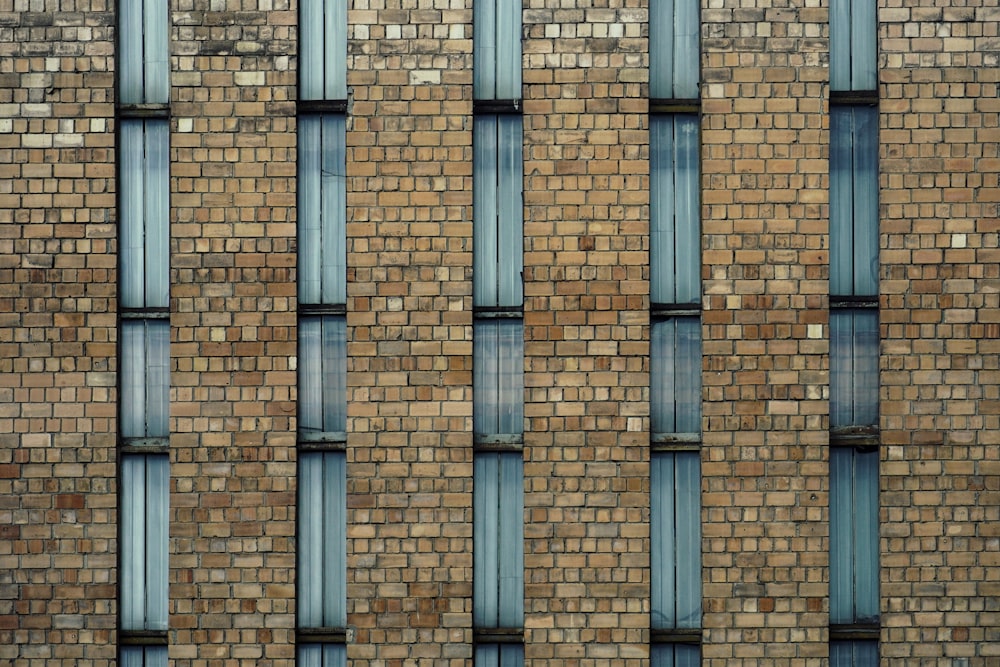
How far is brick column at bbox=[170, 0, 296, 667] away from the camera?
5.90 meters

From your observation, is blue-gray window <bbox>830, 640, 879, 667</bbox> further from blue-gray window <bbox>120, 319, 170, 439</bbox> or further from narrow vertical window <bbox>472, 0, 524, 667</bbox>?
blue-gray window <bbox>120, 319, 170, 439</bbox>

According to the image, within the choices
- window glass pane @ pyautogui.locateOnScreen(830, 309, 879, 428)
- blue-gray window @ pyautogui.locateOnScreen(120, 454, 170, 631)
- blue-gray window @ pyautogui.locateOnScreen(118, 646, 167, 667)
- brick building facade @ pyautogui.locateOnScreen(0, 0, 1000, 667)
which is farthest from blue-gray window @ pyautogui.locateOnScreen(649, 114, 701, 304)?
blue-gray window @ pyautogui.locateOnScreen(118, 646, 167, 667)

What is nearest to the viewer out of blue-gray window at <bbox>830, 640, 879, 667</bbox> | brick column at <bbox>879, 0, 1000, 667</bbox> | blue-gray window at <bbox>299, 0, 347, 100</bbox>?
brick column at <bbox>879, 0, 1000, 667</bbox>

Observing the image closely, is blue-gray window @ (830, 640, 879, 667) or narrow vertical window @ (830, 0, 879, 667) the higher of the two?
narrow vertical window @ (830, 0, 879, 667)

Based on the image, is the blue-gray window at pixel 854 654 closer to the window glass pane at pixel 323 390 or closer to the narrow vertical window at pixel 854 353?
the narrow vertical window at pixel 854 353

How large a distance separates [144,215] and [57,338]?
0.98 metres

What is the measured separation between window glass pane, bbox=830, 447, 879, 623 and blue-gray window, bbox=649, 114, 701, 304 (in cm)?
152

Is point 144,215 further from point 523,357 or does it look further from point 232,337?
point 523,357

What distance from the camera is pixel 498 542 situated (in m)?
6.02

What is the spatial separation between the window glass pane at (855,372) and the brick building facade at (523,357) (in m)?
0.03

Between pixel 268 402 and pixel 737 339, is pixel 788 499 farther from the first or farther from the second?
pixel 268 402

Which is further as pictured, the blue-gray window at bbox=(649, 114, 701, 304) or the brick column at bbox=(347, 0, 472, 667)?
the blue-gray window at bbox=(649, 114, 701, 304)

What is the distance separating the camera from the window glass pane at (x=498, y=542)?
601 centimetres

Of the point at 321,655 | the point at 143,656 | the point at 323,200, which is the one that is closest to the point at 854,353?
the point at 323,200
